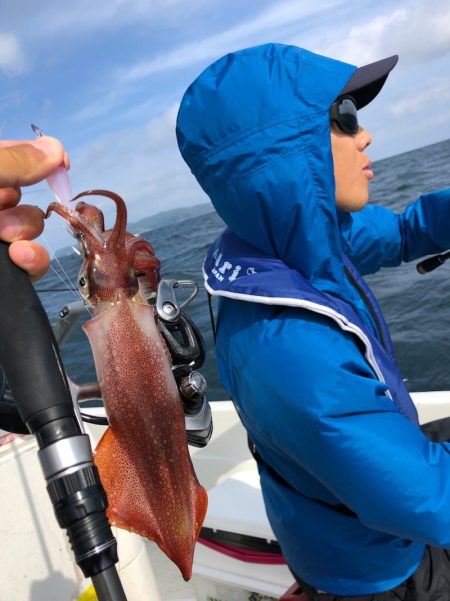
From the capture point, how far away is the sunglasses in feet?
6.22

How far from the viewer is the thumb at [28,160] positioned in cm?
96

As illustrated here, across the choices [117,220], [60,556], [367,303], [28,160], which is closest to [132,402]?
[117,220]

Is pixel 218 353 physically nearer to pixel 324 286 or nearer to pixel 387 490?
pixel 324 286

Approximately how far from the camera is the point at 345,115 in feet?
6.31

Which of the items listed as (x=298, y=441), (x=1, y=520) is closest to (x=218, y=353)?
(x=298, y=441)

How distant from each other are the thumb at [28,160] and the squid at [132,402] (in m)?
0.11

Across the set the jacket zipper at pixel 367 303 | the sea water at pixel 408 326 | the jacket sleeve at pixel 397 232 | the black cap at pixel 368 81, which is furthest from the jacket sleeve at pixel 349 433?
the sea water at pixel 408 326

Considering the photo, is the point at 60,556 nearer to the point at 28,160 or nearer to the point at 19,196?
the point at 19,196

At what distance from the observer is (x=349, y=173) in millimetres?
1946

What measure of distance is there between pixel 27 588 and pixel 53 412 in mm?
2435

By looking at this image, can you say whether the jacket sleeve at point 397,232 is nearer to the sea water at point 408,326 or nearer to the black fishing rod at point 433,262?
the black fishing rod at point 433,262

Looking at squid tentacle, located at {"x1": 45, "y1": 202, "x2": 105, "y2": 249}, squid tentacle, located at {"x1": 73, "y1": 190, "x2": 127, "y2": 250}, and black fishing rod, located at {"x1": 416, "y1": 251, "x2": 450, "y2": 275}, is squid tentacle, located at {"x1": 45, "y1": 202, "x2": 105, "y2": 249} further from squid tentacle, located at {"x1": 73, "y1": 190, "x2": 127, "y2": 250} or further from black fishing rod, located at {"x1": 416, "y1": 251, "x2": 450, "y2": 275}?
black fishing rod, located at {"x1": 416, "y1": 251, "x2": 450, "y2": 275}

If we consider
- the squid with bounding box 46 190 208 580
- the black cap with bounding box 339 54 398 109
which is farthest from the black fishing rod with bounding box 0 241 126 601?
the black cap with bounding box 339 54 398 109

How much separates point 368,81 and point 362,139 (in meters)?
0.23
